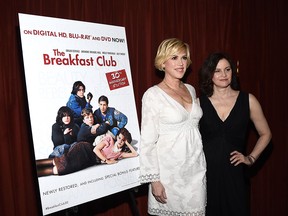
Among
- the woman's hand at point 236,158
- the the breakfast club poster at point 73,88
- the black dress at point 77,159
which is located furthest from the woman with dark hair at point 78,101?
the woman's hand at point 236,158

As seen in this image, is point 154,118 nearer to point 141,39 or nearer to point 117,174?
point 117,174

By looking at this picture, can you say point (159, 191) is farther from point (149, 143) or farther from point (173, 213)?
point (149, 143)

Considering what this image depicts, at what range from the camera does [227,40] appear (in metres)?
2.84

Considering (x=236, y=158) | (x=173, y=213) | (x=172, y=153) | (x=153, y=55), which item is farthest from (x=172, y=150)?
(x=153, y=55)

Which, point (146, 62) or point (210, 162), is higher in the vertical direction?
point (146, 62)

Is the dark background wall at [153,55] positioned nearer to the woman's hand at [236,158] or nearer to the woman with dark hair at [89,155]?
the woman with dark hair at [89,155]

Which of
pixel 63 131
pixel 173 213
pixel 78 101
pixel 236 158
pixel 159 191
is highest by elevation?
pixel 78 101

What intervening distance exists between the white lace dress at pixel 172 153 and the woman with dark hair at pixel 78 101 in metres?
0.42

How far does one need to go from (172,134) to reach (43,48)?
881 millimetres

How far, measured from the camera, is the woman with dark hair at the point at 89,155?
1.49 meters

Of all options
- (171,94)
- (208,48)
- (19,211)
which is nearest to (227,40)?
(208,48)

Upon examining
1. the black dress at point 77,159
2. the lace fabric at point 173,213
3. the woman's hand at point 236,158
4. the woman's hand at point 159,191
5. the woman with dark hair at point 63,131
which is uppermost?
the woman with dark hair at point 63,131

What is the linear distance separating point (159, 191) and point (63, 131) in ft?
2.34

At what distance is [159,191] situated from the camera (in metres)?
1.90
